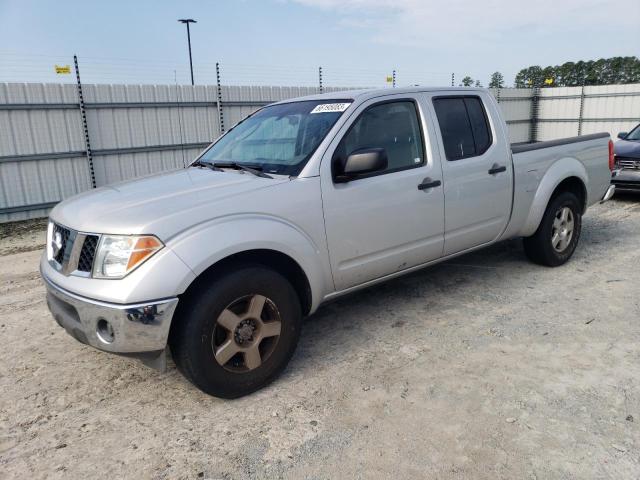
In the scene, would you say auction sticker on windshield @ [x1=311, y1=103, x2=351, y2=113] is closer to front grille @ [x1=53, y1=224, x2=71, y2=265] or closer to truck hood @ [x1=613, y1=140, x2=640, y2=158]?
front grille @ [x1=53, y1=224, x2=71, y2=265]

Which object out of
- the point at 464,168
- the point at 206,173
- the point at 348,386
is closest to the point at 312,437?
the point at 348,386

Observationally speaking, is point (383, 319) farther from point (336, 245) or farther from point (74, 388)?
point (74, 388)

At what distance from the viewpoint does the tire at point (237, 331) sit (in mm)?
2664

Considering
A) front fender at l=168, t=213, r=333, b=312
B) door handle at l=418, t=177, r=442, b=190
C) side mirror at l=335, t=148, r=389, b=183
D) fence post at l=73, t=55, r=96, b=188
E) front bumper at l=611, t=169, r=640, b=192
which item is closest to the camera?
front fender at l=168, t=213, r=333, b=312

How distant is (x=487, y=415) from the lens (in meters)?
2.69

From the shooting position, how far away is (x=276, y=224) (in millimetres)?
2939

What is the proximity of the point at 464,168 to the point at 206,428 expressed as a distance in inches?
107

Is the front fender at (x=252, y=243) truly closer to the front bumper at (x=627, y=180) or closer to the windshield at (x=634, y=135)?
the front bumper at (x=627, y=180)

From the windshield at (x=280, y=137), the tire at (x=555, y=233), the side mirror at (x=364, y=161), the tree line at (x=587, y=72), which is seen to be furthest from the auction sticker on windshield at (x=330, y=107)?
the tree line at (x=587, y=72)

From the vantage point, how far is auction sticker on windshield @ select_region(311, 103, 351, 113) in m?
3.47

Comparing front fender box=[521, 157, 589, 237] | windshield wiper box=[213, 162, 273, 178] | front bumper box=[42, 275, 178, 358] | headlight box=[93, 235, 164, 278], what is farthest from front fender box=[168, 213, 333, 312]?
front fender box=[521, 157, 589, 237]

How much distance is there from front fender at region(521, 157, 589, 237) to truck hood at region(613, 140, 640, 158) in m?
4.67

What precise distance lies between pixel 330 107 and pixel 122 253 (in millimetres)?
1804

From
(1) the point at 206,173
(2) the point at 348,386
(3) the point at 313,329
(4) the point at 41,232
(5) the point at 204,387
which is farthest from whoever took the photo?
(4) the point at 41,232
